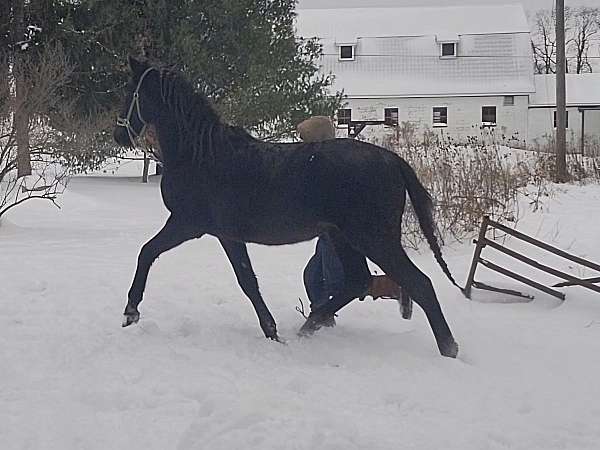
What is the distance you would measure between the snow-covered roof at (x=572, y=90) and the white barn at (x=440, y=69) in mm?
1484

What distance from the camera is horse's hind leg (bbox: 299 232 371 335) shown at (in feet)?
18.4

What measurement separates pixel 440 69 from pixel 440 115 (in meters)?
2.73

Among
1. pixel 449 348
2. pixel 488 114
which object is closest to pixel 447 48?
pixel 488 114

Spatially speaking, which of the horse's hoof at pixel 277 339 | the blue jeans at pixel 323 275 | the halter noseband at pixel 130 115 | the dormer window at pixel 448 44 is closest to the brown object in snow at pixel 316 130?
the blue jeans at pixel 323 275

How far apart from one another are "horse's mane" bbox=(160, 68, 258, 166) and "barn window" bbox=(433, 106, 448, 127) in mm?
39620

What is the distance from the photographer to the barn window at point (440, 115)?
144 feet

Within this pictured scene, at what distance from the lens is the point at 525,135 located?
43.1 metres

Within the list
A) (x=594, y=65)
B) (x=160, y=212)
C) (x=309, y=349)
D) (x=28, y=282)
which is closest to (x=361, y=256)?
(x=309, y=349)

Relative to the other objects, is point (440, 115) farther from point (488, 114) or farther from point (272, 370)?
point (272, 370)

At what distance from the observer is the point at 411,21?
154 feet

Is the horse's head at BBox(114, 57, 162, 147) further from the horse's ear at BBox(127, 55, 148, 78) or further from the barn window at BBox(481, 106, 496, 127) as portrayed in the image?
the barn window at BBox(481, 106, 496, 127)

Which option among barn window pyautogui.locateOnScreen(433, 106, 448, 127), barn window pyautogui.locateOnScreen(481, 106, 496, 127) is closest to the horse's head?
barn window pyautogui.locateOnScreen(433, 106, 448, 127)

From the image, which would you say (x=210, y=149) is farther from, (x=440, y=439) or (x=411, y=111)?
(x=411, y=111)

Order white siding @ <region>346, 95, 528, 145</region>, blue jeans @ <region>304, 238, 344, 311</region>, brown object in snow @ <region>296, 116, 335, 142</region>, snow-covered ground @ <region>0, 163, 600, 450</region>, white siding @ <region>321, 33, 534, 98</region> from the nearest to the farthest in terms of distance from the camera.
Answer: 1. snow-covered ground @ <region>0, 163, 600, 450</region>
2. blue jeans @ <region>304, 238, 344, 311</region>
3. brown object in snow @ <region>296, 116, 335, 142</region>
4. white siding @ <region>346, 95, 528, 145</region>
5. white siding @ <region>321, 33, 534, 98</region>
